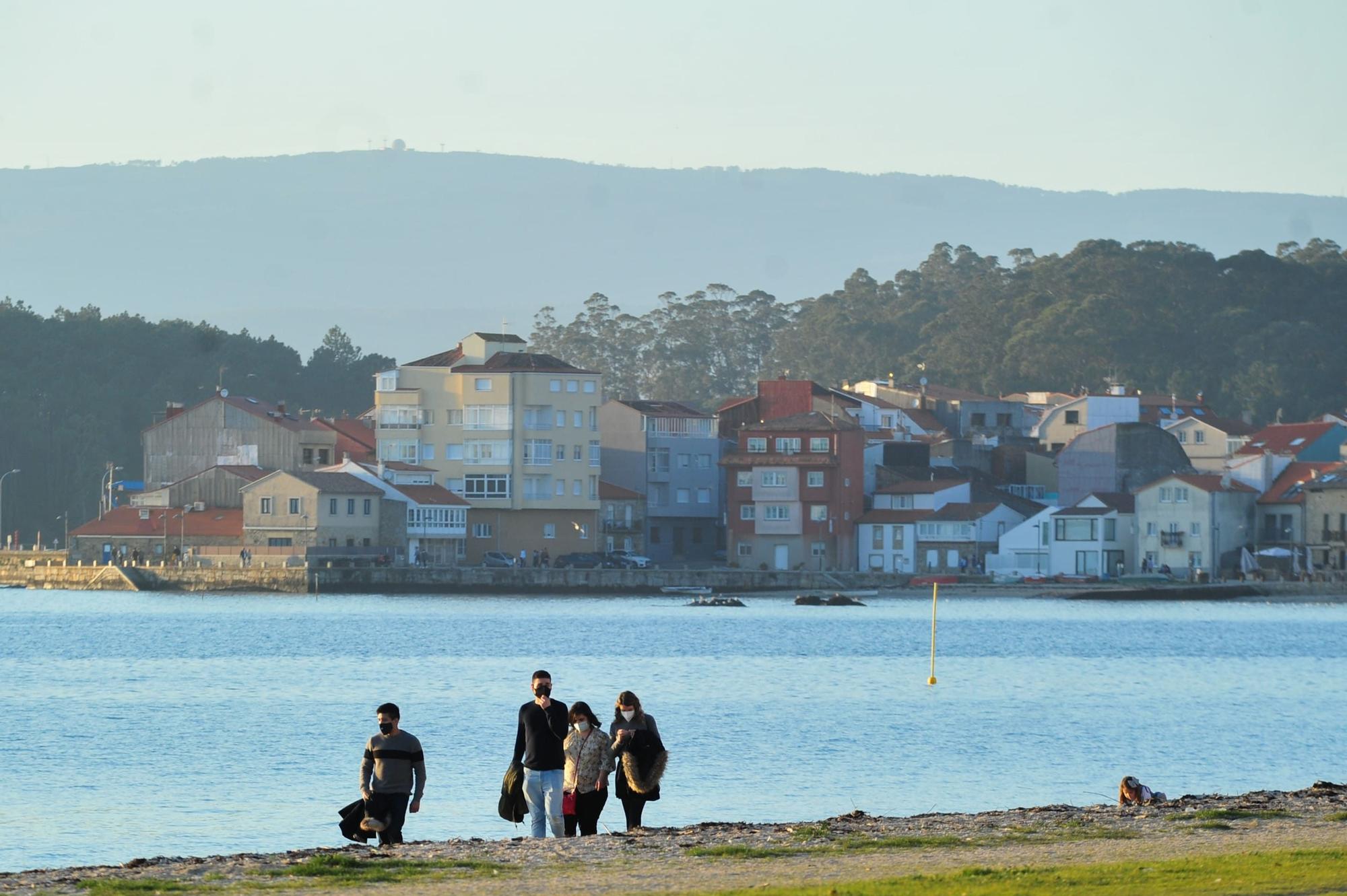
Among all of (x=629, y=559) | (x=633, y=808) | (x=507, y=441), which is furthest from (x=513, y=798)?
(x=629, y=559)

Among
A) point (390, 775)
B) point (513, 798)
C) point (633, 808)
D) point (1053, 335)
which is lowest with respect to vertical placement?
point (633, 808)

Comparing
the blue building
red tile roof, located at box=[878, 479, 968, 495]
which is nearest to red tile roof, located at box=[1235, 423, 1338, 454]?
red tile roof, located at box=[878, 479, 968, 495]

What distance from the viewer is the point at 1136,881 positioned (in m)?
14.5

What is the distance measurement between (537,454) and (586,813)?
77.5 meters

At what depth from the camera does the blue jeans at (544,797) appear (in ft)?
55.3

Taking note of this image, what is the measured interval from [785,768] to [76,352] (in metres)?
95.1

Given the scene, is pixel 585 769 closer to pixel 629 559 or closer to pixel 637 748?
pixel 637 748


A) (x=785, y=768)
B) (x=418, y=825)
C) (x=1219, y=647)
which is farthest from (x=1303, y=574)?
(x=418, y=825)

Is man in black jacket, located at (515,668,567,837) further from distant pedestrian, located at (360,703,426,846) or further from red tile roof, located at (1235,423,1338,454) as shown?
red tile roof, located at (1235,423,1338,454)

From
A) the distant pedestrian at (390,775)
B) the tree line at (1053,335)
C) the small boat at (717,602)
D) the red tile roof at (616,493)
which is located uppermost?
the tree line at (1053,335)

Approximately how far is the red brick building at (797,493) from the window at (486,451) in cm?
968

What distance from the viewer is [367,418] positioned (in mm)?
110188

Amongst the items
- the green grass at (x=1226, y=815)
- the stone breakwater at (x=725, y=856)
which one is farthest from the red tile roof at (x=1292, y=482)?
the stone breakwater at (x=725, y=856)

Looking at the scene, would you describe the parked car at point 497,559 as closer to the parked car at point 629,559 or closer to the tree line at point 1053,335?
the parked car at point 629,559
